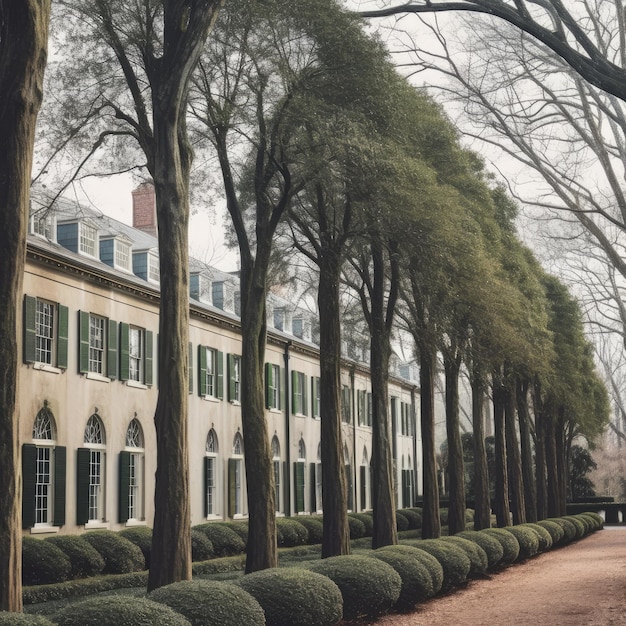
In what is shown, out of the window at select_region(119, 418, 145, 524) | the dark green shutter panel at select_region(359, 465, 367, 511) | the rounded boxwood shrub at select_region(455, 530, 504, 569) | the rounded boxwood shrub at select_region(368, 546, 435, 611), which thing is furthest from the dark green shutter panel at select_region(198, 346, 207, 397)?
the dark green shutter panel at select_region(359, 465, 367, 511)

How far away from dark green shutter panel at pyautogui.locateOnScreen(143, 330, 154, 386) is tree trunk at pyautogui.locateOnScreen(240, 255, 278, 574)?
42.3 feet

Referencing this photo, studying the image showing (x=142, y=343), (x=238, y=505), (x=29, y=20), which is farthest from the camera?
(x=238, y=505)

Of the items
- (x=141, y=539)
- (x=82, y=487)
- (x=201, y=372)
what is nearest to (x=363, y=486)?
(x=201, y=372)

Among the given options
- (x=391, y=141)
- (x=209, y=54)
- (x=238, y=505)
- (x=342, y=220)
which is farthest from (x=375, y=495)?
(x=238, y=505)

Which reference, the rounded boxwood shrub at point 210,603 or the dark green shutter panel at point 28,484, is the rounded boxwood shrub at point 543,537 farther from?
the rounded boxwood shrub at point 210,603

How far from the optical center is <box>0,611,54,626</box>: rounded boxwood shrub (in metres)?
7.06

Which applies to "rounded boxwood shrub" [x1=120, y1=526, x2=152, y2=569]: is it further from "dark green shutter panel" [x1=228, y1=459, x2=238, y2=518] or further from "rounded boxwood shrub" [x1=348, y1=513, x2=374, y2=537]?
"rounded boxwood shrub" [x1=348, y1=513, x2=374, y2=537]

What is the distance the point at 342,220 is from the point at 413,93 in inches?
117

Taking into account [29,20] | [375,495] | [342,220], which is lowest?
[375,495]

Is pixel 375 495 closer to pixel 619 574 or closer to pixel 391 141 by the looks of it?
pixel 619 574

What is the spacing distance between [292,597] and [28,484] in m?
12.8

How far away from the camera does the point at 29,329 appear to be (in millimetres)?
23891

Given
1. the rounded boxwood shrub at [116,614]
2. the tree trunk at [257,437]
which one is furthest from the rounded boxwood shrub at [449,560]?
the rounded boxwood shrub at [116,614]

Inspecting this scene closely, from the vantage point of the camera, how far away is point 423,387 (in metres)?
25.3
